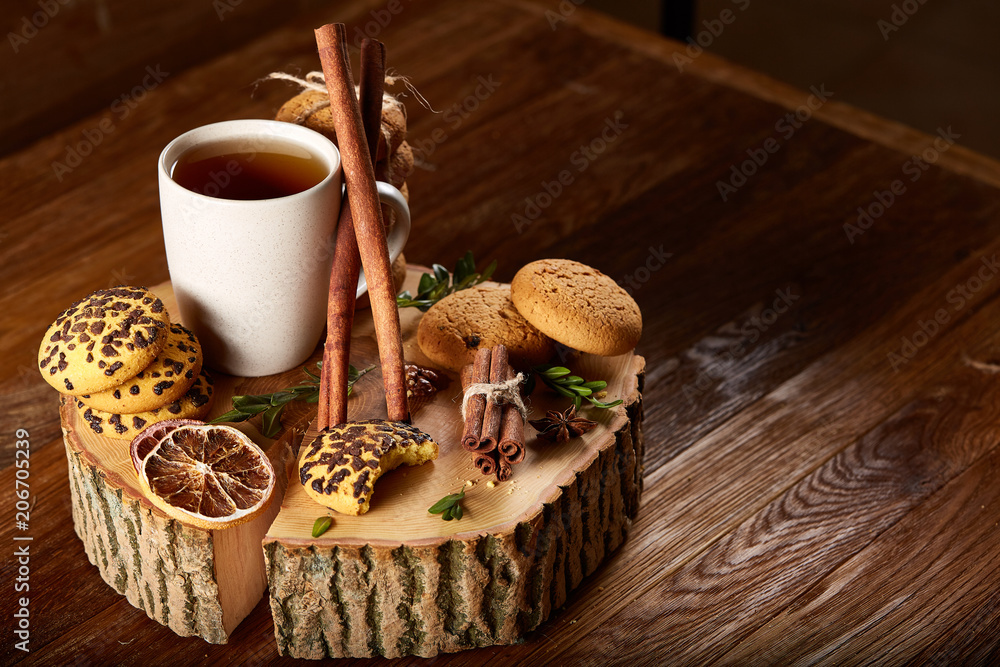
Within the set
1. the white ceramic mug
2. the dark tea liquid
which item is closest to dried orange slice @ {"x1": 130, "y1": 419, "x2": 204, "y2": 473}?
the white ceramic mug

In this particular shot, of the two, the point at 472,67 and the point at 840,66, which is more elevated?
the point at 472,67

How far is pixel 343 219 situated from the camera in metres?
1.18

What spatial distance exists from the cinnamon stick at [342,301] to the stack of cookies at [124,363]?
0.47 feet

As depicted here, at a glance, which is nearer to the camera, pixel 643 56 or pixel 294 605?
pixel 294 605

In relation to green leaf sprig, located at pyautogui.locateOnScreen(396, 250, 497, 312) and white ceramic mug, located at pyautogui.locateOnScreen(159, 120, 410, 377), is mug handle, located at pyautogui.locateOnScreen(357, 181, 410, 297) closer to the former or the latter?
white ceramic mug, located at pyautogui.locateOnScreen(159, 120, 410, 377)

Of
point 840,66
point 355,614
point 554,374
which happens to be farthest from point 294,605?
point 840,66

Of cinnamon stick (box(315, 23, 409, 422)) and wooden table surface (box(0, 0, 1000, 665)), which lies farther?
wooden table surface (box(0, 0, 1000, 665))

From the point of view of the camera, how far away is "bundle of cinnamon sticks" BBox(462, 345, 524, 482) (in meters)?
1.14

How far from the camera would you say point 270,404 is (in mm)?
1199

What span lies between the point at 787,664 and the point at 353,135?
2.60 feet

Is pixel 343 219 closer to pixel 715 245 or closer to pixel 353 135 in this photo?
pixel 353 135

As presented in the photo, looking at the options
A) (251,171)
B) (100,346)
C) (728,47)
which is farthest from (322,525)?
(728,47)

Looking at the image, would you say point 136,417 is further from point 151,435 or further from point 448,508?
point 448,508

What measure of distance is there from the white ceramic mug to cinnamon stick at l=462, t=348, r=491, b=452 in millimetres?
172
